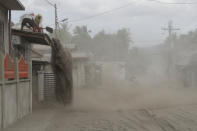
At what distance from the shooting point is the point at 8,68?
806cm

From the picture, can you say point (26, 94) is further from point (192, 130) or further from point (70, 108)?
point (192, 130)

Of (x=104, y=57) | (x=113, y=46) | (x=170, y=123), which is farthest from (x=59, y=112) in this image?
(x=113, y=46)

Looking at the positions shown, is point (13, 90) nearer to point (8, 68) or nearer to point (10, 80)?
point (10, 80)

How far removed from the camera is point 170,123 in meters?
8.70

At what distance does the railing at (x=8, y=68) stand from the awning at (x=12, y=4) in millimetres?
2631

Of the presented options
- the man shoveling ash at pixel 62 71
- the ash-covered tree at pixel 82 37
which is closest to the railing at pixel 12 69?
the man shoveling ash at pixel 62 71

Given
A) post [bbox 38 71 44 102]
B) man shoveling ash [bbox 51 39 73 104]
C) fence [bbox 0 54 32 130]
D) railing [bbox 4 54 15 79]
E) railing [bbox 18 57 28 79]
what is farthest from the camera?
post [bbox 38 71 44 102]

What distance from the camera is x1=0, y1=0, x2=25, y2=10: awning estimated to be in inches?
375

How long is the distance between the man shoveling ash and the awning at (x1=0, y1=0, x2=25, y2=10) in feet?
7.35

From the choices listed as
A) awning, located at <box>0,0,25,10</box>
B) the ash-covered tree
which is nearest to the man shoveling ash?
awning, located at <box>0,0,25,10</box>

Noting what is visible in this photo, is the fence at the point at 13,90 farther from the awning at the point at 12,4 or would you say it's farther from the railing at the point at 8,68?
the awning at the point at 12,4

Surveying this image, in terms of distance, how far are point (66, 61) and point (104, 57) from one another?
65.0 metres

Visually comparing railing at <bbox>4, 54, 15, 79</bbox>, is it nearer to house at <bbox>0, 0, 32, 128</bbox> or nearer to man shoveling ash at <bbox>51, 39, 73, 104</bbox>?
house at <bbox>0, 0, 32, 128</bbox>

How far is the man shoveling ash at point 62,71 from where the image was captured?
11.5 metres
